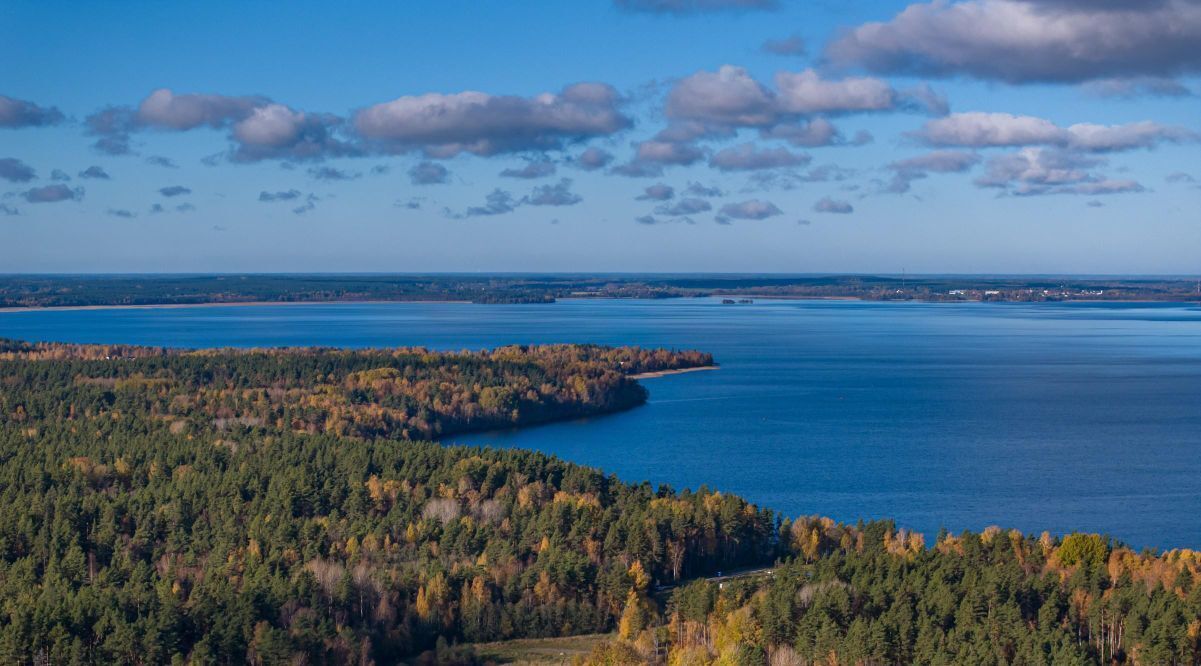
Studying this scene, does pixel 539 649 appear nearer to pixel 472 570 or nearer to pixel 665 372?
pixel 472 570

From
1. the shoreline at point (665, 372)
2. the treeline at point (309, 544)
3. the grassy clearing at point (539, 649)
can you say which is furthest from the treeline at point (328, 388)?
the grassy clearing at point (539, 649)

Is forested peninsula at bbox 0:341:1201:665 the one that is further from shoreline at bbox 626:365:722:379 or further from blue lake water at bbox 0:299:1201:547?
shoreline at bbox 626:365:722:379

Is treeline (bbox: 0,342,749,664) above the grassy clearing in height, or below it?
above

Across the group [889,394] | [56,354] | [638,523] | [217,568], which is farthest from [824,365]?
[217,568]

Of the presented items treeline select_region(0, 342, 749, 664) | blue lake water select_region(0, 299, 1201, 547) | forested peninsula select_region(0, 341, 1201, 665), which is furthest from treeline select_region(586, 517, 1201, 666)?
blue lake water select_region(0, 299, 1201, 547)

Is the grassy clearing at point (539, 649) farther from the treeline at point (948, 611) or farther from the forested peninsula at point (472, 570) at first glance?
the treeline at point (948, 611)

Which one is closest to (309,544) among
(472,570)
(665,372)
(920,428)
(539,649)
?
(472,570)
